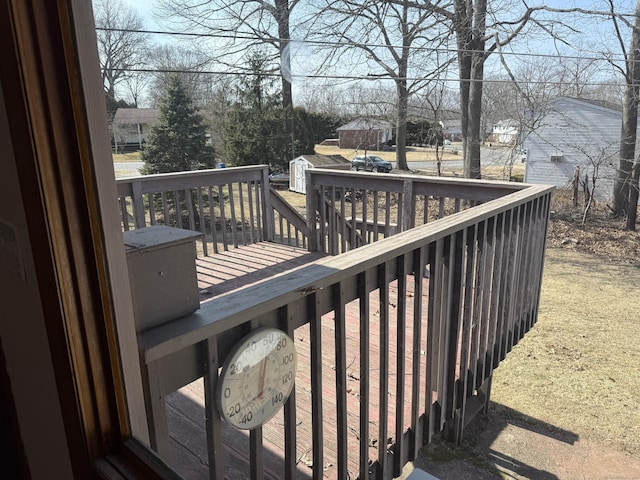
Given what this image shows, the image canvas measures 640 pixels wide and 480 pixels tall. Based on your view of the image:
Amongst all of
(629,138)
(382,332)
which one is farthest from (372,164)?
(382,332)

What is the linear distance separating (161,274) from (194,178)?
9.91 ft

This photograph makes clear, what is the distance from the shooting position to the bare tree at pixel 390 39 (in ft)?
24.6

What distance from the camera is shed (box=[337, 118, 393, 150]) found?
45.8 feet

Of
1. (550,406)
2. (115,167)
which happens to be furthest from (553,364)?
(115,167)

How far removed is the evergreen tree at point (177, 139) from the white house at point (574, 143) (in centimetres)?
1011

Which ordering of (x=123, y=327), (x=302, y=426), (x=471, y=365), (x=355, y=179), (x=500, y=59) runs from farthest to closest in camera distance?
(x=500, y=59) < (x=355, y=179) < (x=471, y=365) < (x=302, y=426) < (x=123, y=327)

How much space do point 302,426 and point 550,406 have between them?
2990 mm

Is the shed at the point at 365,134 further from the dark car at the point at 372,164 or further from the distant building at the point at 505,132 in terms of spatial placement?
the distant building at the point at 505,132

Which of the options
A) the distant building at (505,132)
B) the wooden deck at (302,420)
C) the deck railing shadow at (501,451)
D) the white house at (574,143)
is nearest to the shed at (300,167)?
the distant building at (505,132)

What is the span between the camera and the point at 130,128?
32.9 inches

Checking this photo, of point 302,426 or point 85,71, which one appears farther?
point 302,426

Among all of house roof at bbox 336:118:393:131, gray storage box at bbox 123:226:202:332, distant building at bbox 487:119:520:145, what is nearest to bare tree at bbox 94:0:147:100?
gray storage box at bbox 123:226:202:332

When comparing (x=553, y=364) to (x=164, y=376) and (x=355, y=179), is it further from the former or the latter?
(x=164, y=376)

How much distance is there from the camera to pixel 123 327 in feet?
2.87
